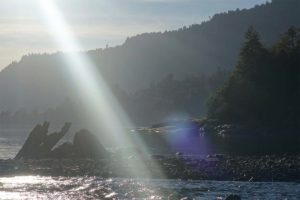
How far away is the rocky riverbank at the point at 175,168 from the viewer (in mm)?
43719

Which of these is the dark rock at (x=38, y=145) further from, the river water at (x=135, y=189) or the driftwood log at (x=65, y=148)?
the river water at (x=135, y=189)

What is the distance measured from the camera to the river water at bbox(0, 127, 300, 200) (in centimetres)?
3547

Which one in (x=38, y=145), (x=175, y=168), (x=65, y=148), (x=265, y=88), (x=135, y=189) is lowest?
(x=135, y=189)

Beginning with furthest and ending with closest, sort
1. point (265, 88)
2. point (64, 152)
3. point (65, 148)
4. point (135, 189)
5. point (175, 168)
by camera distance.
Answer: point (265, 88) < point (65, 148) < point (64, 152) < point (175, 168) < point (135, 189)

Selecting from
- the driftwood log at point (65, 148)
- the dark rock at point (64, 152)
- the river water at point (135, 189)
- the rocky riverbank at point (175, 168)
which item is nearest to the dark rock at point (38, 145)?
the driftwood log at point (65, 148)

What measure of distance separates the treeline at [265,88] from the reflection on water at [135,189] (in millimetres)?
67544

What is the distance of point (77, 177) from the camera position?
45.3 metres

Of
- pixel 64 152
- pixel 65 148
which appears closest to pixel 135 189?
A: pixel 64 152

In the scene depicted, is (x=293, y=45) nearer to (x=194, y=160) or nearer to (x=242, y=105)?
(x=242, y=105)

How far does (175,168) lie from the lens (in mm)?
47531

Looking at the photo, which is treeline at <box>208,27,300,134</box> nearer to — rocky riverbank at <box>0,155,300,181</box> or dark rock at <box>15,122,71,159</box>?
dark rock at <box>15,122,71,159</box>

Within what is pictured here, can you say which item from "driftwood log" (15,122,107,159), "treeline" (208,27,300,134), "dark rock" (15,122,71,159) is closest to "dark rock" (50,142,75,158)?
"driftwood log" (15,122,107,159)

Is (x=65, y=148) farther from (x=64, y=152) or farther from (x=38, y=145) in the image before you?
(x=38, y=145)

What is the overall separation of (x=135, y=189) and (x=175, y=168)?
377 inches
